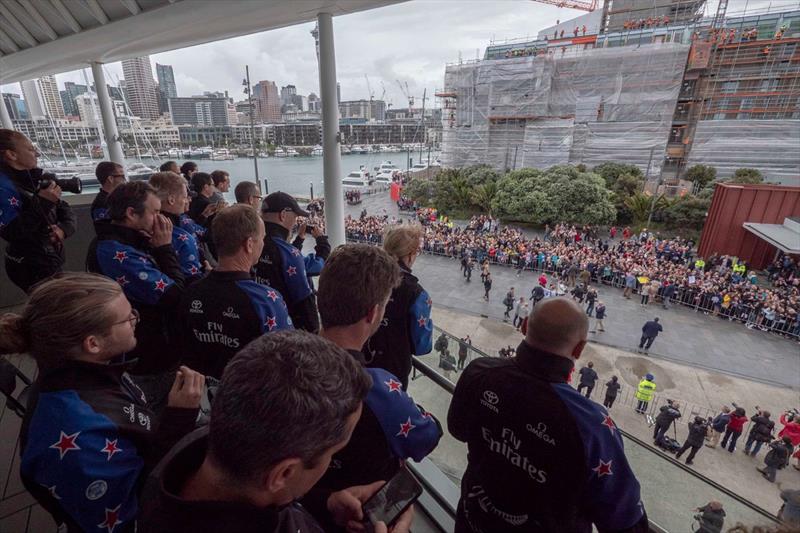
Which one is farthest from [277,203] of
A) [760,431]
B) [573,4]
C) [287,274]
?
[573,4]

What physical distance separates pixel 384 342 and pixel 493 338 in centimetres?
713

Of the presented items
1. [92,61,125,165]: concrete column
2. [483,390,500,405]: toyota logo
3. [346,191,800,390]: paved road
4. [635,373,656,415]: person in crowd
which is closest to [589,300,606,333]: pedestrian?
[346,191,800,390]: paved road

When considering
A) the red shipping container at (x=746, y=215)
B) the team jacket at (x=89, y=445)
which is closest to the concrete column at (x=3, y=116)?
the team jacket at (x=89, y=445)

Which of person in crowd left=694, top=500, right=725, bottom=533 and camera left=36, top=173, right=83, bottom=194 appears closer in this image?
person in crowd left=694, top=500, right=725, bottom=533

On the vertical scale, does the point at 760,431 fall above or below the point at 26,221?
below

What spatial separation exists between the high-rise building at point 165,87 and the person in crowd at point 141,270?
15.2 meters

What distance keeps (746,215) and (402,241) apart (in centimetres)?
1566

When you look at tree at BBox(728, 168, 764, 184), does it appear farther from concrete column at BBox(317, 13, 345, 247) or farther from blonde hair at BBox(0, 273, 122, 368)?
blonde hair at BBox(0, 273, 122, 368)

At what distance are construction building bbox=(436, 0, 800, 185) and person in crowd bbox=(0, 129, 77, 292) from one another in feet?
77.4

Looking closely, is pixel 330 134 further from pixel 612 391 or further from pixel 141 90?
pixel 141 90

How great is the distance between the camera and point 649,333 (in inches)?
308

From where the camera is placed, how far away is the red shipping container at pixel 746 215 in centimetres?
1202

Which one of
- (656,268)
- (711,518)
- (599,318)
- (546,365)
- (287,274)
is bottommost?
(599,318)

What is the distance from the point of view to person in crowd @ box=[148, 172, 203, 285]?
7.05 ft
